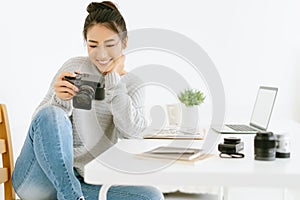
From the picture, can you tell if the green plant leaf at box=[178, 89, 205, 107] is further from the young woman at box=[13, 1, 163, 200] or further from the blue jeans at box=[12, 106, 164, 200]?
the blue jeans at box=[12, 106, 164, 200]

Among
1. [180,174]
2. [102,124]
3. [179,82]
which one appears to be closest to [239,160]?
[180,174]

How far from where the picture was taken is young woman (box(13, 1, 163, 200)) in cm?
147

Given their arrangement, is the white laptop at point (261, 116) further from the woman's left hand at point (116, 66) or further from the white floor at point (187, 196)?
the white floor at point (187, 196)

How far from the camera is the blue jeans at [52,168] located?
145 cm

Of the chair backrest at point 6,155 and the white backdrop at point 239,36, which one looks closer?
the chair backrest at point 6,155

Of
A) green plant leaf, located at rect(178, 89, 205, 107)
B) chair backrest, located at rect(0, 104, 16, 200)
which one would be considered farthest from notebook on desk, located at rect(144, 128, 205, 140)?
chair backrest, located at rect(0, 104, 16, 200)

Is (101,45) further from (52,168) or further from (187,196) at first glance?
(187,196)

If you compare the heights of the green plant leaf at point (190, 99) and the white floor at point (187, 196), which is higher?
the green plant leaf at point (190, 99)

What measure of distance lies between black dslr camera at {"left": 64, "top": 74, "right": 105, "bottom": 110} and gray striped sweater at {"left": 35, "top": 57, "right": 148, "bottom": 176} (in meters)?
0.08

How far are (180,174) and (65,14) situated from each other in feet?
6.34

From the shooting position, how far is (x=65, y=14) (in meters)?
2.85

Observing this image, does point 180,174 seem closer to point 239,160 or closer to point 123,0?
point 239,160

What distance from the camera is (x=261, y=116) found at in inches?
78.4

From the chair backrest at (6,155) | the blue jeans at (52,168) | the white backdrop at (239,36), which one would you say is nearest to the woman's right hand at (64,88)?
the blue jeans at (52,168)
